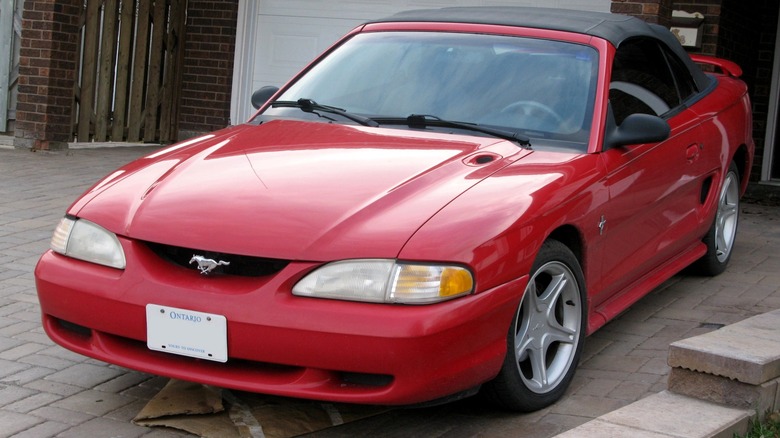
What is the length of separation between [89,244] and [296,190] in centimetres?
77

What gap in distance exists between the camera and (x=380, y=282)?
361cm

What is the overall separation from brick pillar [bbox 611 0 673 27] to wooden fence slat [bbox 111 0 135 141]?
5.57 meters

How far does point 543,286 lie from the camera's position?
439 cm

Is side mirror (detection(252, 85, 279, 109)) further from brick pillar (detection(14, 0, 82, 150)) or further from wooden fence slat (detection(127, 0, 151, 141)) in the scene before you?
wooden fence slat (detection(127, 0, 151, 141))

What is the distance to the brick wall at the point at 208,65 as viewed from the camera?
1270 cm

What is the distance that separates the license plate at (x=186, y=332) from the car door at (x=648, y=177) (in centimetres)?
180

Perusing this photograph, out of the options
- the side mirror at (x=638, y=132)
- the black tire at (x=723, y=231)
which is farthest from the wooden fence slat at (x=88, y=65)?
the side mirror at (x=638, y=132)

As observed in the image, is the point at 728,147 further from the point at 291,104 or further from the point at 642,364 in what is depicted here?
the point at 291,104

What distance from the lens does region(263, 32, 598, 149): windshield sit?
4.94 meters

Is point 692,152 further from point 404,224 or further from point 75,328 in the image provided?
point 75,328

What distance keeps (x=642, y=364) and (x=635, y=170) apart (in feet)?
2.84

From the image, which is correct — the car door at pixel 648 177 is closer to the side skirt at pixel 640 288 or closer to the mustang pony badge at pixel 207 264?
the side skirt at pixel 640 288

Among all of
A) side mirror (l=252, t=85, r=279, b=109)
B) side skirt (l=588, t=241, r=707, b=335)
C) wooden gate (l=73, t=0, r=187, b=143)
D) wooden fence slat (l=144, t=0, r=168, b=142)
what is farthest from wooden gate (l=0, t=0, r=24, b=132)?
side skirt (l=588, t=241, r=707, b=335)

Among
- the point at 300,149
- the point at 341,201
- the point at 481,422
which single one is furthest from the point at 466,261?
the point at 300,149
